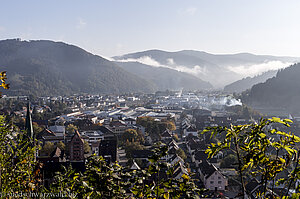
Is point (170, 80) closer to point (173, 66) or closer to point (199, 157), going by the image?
point (173, 66)

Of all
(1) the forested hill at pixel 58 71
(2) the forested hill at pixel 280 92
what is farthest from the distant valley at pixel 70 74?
(2) the forested hill at pixel 280 92

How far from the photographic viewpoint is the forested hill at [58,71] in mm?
71188

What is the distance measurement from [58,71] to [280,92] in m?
62.5

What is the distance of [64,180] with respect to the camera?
Answer: 1388mm

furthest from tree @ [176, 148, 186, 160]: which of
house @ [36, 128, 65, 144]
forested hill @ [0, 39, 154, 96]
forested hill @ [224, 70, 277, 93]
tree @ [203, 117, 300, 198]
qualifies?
forested hill @ [224, 70, 277, 93]

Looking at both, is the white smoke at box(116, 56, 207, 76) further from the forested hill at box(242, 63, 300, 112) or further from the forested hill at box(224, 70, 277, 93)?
the forested hill at box(242, 63, 300, 112)

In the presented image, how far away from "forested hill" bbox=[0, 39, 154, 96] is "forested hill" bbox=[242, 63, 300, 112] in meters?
44.2

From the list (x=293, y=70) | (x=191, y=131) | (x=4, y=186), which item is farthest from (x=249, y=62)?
(x=4, y=186)

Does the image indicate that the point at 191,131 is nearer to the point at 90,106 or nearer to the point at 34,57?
the point at 90,106

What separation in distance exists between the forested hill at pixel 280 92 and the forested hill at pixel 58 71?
44250 millimetres

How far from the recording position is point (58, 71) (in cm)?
8544

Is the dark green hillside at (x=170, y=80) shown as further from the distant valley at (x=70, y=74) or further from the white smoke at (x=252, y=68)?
the white smoke at (x=252, y=68)

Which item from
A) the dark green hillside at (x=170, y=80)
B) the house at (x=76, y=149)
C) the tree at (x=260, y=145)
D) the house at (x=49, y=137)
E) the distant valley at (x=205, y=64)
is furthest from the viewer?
the distant valley at (x=205, y=64)

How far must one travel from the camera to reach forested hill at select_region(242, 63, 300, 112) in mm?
39703
